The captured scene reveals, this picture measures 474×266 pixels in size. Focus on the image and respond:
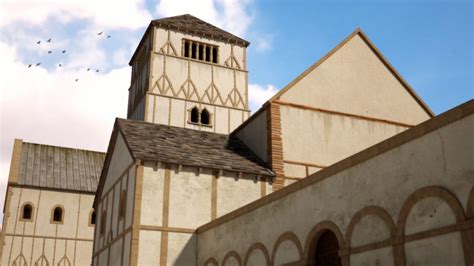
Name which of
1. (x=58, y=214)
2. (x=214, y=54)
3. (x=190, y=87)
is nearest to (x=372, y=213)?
(x=190, y=87)

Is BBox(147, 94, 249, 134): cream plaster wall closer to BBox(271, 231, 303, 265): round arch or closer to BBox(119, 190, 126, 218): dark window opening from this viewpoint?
BBox(119, 190, 126, 218): dark window opening

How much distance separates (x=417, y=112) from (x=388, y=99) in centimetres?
162

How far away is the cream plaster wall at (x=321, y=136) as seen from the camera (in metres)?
22.1

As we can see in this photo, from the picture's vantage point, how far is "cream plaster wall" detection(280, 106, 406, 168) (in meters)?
22.1

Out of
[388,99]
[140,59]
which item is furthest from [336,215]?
[140,59]

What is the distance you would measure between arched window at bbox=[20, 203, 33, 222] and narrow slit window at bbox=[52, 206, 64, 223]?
1758 millimetres

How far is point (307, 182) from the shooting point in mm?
13547

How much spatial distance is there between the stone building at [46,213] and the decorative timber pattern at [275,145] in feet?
85.9

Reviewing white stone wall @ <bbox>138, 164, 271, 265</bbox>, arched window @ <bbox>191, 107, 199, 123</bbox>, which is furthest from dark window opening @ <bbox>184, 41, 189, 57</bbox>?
white stone wall @ <bbox>138, 164, 271, 265</bbox>

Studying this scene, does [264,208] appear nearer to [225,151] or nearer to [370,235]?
[370,235]

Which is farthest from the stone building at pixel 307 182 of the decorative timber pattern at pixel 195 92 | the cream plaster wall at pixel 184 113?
the decorative timber pattern at pixel 195 92

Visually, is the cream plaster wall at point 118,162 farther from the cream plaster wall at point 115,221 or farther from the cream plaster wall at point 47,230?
the cream plaster wall at point 47,230

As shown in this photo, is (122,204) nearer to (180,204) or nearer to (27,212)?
(180,204)

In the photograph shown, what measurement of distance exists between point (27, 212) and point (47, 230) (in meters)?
2.19
